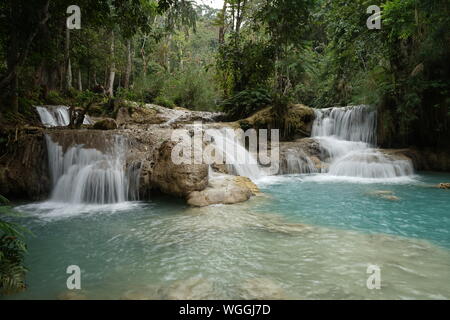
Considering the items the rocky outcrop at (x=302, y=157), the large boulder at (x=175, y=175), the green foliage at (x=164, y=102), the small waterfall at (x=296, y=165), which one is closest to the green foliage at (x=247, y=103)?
the rocky outcrop at (x=302, y=157)

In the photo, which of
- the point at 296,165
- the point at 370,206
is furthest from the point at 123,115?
the point at 370,206

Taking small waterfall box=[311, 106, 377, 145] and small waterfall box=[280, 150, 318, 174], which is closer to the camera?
small waterfall box=[280, 150, 318, 174]

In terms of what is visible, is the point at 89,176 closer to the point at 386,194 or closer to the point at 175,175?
the point at 175,175

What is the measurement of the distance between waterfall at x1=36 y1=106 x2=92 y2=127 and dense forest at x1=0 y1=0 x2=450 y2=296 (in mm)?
275

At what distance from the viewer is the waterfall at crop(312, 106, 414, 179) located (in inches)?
404

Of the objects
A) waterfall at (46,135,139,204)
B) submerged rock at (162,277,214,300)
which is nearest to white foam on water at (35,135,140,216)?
waterfall at (46,135,139,204)

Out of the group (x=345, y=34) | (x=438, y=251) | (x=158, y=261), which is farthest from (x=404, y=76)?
(x=158, y=261)

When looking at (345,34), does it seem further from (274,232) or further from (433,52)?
(274,232)

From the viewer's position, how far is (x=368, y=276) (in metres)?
3.06

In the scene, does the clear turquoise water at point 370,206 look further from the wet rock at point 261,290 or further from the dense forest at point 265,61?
the dense forest at point 265,61

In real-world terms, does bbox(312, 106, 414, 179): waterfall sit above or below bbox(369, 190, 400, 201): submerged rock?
above

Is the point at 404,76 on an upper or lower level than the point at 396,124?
upper

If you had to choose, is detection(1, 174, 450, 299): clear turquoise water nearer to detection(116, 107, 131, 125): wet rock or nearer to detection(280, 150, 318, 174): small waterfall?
detection(280, 150, 318, 174): small waterfall
